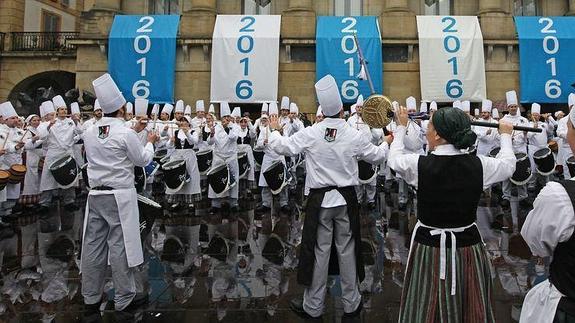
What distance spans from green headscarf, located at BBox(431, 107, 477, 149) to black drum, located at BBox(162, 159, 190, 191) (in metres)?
8.12

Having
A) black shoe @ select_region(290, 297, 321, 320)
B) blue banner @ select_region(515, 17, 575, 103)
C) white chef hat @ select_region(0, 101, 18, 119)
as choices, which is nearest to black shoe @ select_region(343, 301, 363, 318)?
black shoe @ select_region(290, 297, 321, 320)

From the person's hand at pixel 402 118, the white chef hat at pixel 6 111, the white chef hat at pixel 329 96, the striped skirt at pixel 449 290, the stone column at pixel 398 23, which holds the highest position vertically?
the stone column at pixel 398 23

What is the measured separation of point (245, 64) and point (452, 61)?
9.54 m

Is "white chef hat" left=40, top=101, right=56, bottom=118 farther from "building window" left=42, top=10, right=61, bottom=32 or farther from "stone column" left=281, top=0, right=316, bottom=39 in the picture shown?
"building window" left=42, top=10, right=61, bottom=32

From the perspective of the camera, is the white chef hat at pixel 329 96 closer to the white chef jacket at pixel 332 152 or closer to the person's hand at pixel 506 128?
the white chef jacket at pixel 332 152

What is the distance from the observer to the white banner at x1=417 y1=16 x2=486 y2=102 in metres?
20.5

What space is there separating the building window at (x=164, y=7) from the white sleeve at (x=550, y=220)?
Result: 2562cm

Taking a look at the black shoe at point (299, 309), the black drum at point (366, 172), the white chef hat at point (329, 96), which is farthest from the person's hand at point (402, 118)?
the black drum at point (366, 172)

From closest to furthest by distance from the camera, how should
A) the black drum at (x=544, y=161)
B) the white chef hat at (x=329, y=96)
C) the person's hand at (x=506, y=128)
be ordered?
the person's hand at (x=506, y=128) < the white chef hat at (x=329, y=96) < the black drum at (x=544, y=161)

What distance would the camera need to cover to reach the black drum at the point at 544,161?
36.3 ft

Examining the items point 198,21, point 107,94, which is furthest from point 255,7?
point 107,94

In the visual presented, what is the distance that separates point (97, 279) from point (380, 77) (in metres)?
18.3

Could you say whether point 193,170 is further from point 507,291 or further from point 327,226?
point 507,291

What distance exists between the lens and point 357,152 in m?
4.83
